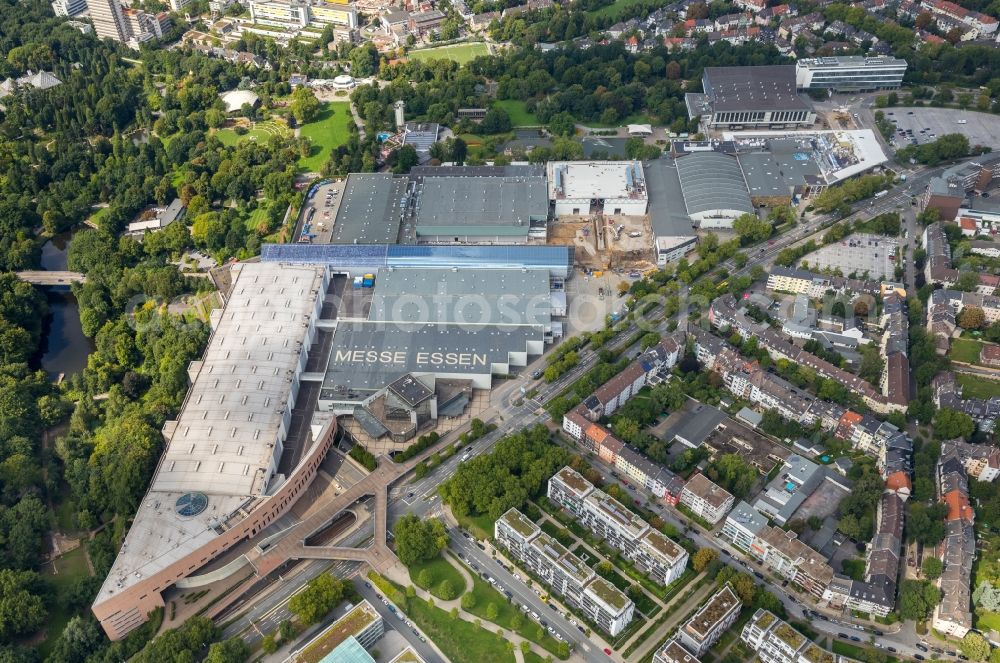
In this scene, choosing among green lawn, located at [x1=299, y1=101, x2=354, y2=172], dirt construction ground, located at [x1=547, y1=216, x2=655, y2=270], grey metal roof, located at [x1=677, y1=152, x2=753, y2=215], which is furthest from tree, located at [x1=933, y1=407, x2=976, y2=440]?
green lawn, located at [x1=299, y1=101, x2=354, y2=172]

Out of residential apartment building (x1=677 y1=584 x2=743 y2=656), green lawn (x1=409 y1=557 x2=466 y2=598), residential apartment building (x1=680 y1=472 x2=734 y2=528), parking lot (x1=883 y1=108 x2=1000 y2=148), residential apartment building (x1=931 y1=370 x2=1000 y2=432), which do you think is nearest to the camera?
residential apartment building (x1=677 y1=584 x2=743 y2=656)

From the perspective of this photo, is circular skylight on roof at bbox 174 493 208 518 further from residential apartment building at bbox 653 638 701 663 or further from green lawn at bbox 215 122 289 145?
green lawn at bbox 215 122 289 145

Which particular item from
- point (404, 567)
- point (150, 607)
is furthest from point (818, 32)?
point (150, 607)

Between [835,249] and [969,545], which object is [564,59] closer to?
[835,249]

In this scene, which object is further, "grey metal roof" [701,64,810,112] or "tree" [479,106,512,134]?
"tree" [479,106,512,134]

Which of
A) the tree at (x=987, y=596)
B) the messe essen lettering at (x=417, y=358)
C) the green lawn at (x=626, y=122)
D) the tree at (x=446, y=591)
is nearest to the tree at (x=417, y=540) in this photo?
the tree at (x=446, y=591)

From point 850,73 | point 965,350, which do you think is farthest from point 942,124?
point 965,350
